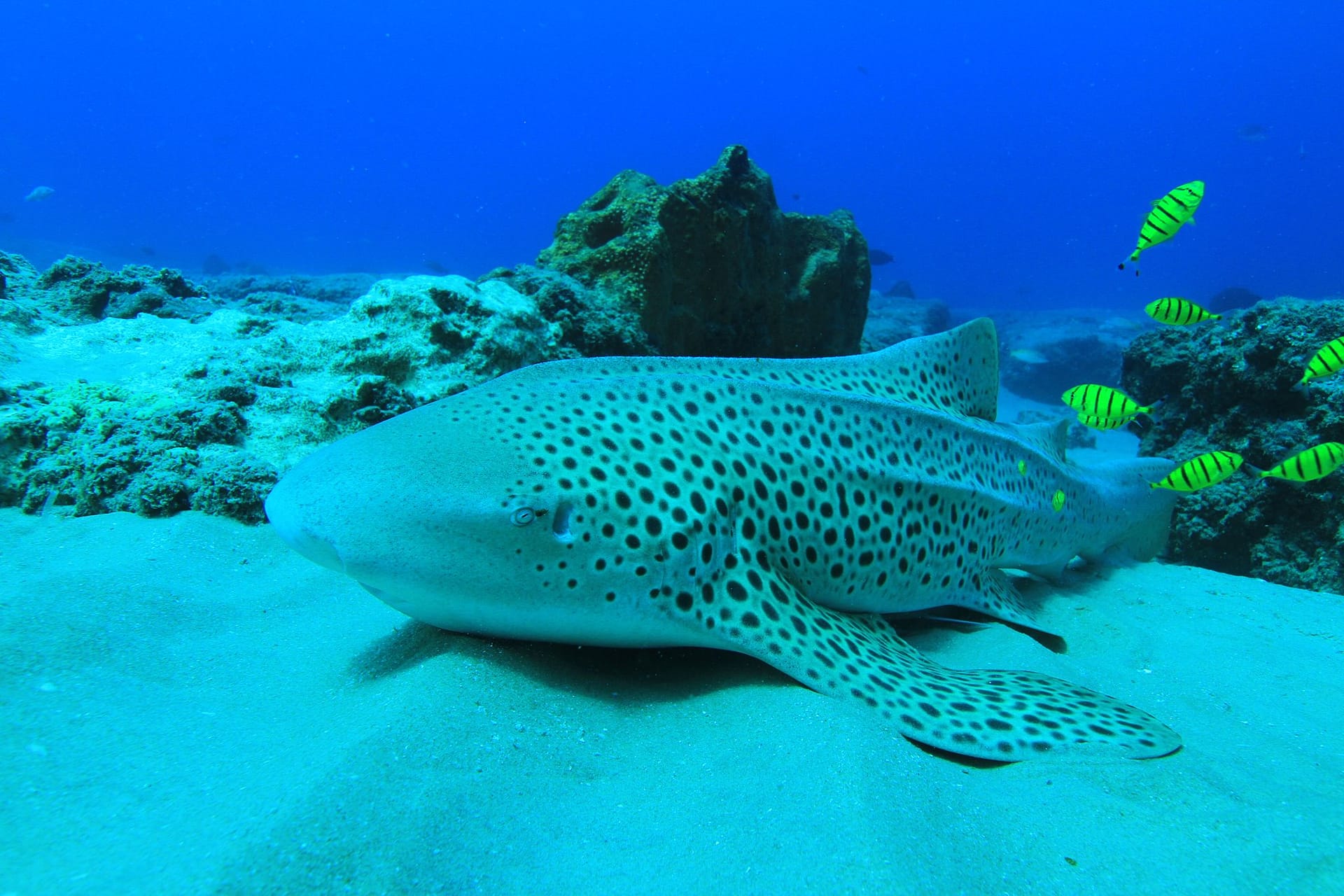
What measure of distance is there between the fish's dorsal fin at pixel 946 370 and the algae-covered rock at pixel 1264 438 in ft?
9.85

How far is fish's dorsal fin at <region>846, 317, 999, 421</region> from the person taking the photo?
14.1ft

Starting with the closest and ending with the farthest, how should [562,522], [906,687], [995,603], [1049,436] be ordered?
[562,522] → [906,687] → [995,603] → [1049,436]

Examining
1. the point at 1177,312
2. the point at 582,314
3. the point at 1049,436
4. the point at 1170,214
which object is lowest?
the point at 1049,436

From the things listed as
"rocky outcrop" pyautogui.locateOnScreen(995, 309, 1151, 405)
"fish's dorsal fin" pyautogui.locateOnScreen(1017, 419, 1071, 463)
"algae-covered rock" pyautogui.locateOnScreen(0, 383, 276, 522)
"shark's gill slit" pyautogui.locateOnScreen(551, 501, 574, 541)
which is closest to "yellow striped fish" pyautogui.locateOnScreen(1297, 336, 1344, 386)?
"fish's dorsal fin" pyautogui.locateOnScreen(1017, 419, 1071, 463)

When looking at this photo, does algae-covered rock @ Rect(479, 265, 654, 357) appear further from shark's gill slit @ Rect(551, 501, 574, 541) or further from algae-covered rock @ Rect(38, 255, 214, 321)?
algae-covered rock @ Rect(38, 255, 214, 321)

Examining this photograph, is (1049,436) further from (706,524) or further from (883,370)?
(706,524)

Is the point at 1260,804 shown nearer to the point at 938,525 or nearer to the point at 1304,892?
the point at 1304,892

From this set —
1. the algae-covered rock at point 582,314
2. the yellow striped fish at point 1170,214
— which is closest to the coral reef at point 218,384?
the algae-covered rock at point 582,314

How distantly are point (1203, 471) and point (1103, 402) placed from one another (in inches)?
54.5

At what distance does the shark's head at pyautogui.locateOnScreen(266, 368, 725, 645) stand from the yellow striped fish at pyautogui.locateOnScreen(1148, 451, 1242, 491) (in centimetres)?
493

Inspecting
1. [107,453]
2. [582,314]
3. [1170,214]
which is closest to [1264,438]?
[1170,214]

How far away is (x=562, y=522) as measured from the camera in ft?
8.28

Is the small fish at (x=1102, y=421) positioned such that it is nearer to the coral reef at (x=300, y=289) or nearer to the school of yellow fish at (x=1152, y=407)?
the school of yellow fish at (x=1152, y=407)

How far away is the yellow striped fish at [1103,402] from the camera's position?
6242 millimetres
